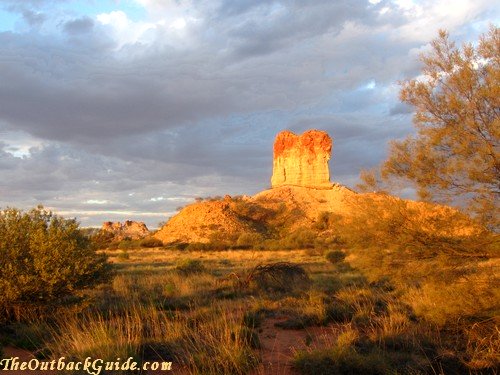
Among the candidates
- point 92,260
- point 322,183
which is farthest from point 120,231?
point 92,260

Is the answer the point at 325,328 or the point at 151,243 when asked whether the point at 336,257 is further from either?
the point at 151,243

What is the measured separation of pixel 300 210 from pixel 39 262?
6983 centimetres

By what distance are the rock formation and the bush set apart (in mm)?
84564

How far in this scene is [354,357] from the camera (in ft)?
26.7

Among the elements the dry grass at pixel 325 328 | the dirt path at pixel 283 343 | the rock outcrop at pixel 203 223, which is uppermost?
the rock outcrop at pixel 203 223

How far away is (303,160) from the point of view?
323ft

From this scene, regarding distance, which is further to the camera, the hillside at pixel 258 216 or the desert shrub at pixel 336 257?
the hillside at pixel 258 216

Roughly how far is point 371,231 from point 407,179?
145 centimetres

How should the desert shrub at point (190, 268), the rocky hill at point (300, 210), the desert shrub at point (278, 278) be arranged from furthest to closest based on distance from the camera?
the desert shrub at point (190, 268) < the desert shrub at point (278, 278) < the rocky hill at point (300, 210)

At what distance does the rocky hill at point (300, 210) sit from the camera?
36.1 ft

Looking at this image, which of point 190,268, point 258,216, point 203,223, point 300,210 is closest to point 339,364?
point 190,268

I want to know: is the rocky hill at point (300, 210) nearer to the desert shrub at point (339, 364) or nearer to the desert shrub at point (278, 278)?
the desert shrub at point (278, 278)

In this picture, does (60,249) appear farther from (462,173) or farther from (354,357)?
(462,173)

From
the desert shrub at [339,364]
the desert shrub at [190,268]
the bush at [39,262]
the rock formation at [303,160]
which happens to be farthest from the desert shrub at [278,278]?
the rock formation at [303,160]
